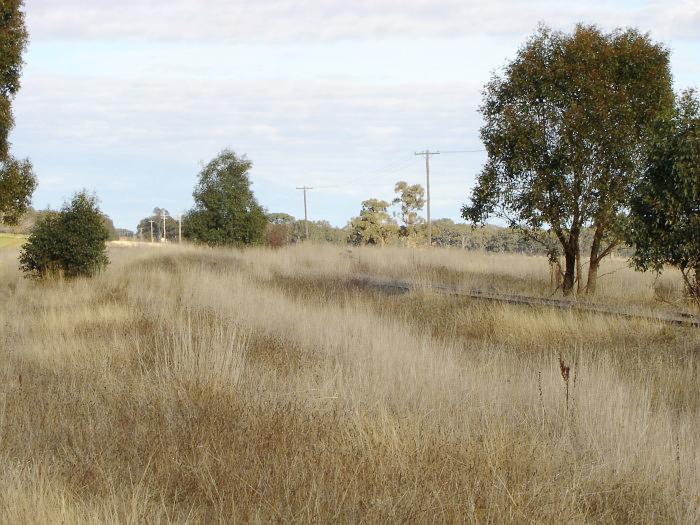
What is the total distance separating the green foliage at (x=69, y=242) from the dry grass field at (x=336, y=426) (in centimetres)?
926

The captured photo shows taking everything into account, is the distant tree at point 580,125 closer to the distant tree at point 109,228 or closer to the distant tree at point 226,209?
the distant tree at point 109,228

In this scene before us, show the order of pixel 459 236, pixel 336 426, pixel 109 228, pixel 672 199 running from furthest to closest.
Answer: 1. pixel 459 236
2. pixel 109 228
3. pixel 672 199
4. pixel 336 426

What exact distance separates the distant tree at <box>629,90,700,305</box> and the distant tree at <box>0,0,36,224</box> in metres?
14.1

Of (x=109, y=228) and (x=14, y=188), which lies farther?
(x=109, y=228)

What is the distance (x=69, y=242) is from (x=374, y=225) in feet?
171

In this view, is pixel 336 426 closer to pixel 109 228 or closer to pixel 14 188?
pixel 14 188

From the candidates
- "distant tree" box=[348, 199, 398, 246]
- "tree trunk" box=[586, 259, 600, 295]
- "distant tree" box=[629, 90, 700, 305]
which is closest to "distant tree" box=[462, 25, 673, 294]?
"tree trunk" box=[586, 259, 600, 295]

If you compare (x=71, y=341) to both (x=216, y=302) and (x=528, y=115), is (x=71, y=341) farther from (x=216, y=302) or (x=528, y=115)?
(x=528, y=115)

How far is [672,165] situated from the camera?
43.5 ft

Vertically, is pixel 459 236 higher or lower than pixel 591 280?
higher

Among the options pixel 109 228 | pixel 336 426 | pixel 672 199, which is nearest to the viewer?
pixel 336 426

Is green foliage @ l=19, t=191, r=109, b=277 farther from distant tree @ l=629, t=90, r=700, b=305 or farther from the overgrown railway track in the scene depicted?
distant tree @ l=629, t=90, r=700, b=305

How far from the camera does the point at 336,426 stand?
564 cm

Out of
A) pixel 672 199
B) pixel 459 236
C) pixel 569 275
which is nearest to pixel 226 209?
pixel 569 275
